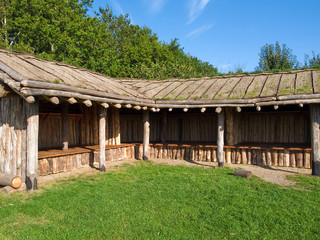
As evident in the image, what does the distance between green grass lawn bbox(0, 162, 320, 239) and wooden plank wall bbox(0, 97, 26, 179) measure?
1.05 meters

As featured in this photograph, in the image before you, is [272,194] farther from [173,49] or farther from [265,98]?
[173,49]

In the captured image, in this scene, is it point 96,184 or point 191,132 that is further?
point 191,132

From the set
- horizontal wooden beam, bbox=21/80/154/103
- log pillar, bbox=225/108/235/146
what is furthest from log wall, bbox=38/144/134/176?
log pillar, bbox=225/108/235/146

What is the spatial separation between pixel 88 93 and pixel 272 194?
583 cm

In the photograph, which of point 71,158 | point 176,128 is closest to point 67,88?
point 71,158

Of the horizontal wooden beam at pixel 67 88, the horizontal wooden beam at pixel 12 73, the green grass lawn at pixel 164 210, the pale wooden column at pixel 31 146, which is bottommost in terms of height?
the green grass lawn at pixel 164 210

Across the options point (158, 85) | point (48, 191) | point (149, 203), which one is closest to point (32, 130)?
point (48, 191)

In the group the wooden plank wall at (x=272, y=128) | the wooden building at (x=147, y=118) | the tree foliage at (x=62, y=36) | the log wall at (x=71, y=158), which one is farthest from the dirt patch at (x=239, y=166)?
the tree foliage at (x=62, y=36)

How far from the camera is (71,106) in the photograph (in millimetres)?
11898

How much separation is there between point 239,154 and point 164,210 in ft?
21.2

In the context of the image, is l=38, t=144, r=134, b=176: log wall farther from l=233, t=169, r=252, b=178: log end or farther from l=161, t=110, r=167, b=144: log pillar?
l=233, t=169, r=252, b=178: log end

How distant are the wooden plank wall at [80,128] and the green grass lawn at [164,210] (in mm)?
3276

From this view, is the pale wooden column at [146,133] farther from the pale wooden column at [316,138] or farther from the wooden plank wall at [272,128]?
the pale wooden column at [316,138]

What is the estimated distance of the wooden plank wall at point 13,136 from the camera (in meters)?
7.47
